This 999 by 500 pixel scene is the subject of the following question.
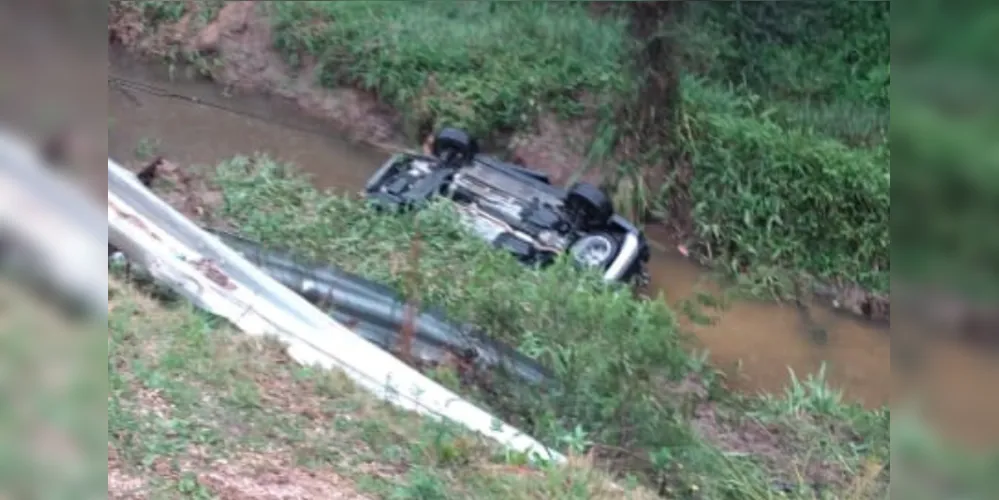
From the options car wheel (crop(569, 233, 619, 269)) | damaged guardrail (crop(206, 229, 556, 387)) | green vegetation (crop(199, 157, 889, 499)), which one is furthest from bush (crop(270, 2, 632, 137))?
damaged guardrail (crop(206, 229, 556, 387))

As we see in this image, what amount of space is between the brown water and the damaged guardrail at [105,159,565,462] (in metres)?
0.39

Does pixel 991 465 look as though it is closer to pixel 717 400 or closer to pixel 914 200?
pixel 914 200

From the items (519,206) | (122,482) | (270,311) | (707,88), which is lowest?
(122,482)

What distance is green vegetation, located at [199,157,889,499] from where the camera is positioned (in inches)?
161

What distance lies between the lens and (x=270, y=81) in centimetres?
838

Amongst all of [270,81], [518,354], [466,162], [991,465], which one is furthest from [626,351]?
[270,81]

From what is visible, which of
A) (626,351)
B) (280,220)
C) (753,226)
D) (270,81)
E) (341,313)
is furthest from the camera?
(270,81)

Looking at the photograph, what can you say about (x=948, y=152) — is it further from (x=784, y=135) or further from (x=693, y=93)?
(x=693, y=93)

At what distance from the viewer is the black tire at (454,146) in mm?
7215

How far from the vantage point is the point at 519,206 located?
6.80m

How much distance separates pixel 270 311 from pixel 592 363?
50.4 inches

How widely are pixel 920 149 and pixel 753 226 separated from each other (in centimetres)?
628

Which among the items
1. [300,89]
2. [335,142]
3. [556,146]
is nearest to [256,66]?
[300,89]

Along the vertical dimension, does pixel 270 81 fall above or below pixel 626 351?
above
